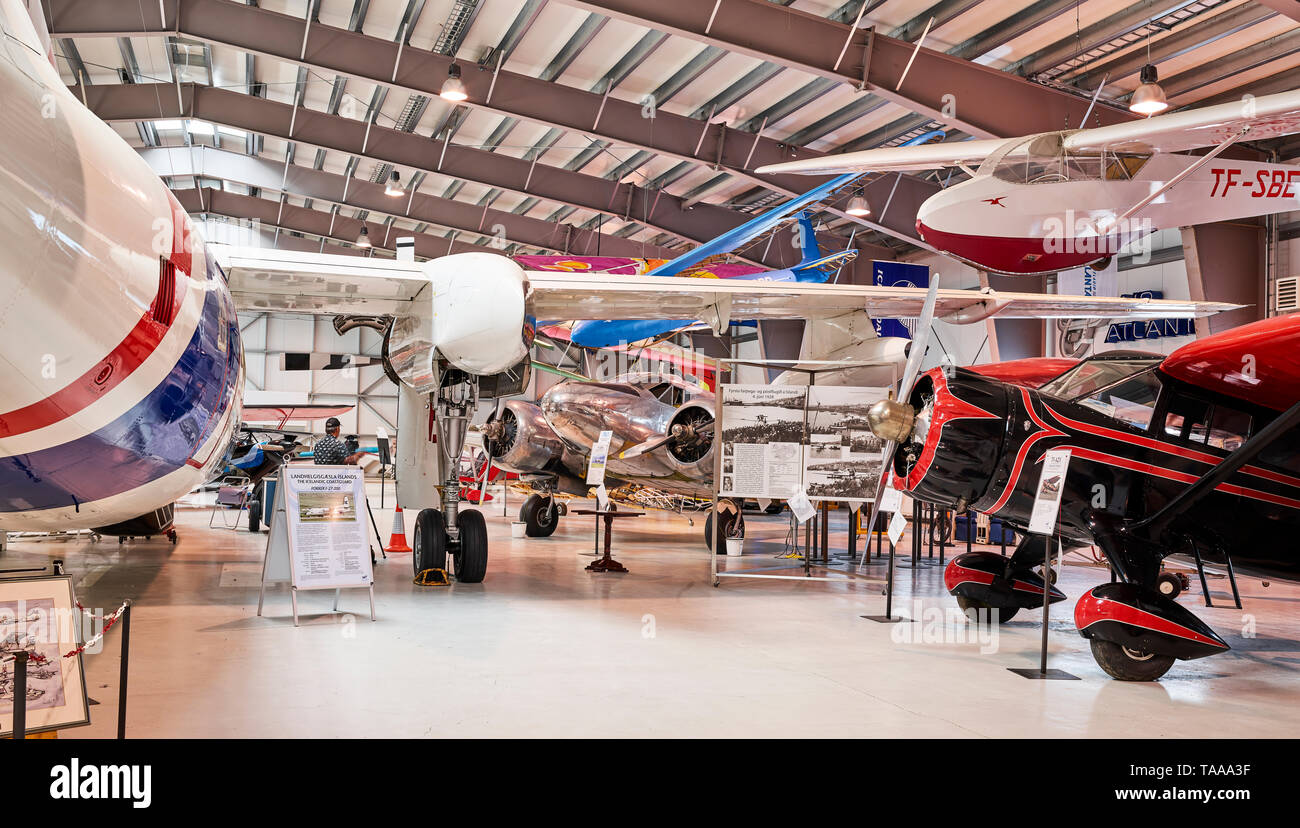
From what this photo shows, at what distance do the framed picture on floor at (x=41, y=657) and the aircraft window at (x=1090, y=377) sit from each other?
6.26 metres

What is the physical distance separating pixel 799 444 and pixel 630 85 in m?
8.93

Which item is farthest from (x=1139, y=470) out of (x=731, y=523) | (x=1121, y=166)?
(x=731, y=523)

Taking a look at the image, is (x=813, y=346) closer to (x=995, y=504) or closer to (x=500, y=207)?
(x=995, y=504)

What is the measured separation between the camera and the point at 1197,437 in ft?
20.7

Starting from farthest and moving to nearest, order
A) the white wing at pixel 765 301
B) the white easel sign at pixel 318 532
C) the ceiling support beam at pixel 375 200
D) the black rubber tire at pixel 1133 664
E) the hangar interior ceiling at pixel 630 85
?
the ceiling support beam at pixel 375 200 < the hangar interior ceiling at pixel 630 85 < the white wing at pixel 765 301 < the white easel sign at pixel 318 532 < the black rubber tire at pixel 1133 664

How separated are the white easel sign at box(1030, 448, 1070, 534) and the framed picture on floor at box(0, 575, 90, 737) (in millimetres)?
5146

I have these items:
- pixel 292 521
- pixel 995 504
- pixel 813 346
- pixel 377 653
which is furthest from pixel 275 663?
pixel 813 346

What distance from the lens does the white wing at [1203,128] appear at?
7645 millimetres

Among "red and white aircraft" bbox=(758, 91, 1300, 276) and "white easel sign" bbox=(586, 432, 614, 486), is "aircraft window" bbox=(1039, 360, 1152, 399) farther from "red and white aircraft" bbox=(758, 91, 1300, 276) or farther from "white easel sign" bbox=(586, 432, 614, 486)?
"white easel sign" bbox=(586, 432, 614, 486)

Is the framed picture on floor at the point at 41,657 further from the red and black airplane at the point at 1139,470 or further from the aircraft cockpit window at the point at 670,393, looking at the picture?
the aircraft cockpit window at the point at 670,393

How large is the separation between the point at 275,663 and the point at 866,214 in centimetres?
1398

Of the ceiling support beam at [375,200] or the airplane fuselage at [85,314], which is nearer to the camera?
the airplane fuselage at [85,314]

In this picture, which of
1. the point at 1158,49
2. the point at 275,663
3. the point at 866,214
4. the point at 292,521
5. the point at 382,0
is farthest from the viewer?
the point at 866,214

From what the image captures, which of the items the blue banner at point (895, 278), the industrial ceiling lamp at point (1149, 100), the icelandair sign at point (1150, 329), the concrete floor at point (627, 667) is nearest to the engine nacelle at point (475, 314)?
the concrete floor at point (627, 667)
